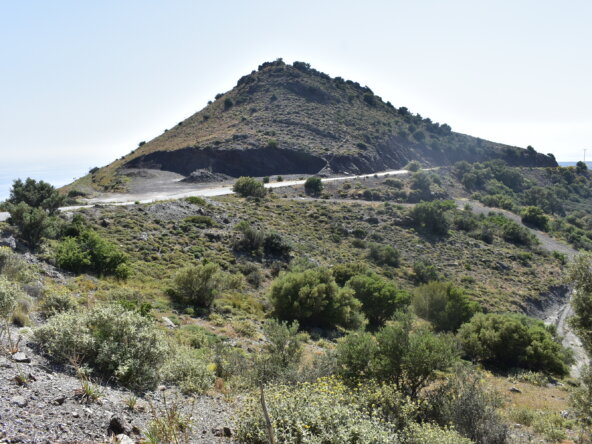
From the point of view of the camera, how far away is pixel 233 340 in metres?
13.3

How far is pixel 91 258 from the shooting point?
17328mm

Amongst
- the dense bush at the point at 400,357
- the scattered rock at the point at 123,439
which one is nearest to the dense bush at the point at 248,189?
the dense bush at the point at 400,357

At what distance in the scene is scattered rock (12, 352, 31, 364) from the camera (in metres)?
6.29

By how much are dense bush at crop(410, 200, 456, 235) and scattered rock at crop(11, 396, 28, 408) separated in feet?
142

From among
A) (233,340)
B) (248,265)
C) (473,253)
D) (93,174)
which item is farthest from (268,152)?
(233,340)

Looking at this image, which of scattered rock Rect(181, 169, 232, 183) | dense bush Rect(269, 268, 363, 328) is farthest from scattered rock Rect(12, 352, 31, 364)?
scattered rock Rect(181, 169, 232, 183)

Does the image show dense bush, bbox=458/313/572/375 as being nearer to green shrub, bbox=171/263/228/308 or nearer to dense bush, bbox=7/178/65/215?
green shrub, bbox=171/263/228/308

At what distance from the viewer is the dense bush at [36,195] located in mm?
22859

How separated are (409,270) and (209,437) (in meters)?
31.2

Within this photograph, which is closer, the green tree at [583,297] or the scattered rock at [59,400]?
the scattered rock at [59,400]

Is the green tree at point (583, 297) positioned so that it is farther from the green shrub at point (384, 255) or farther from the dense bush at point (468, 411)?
the green shrub at point (384, 255)

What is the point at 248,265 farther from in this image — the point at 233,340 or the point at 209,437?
the point at 209,437

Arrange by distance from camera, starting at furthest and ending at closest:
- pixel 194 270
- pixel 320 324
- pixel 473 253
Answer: pixel 473 253 → pixel 320 324 → pixel 194 270

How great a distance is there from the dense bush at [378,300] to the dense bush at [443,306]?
2864 mm
